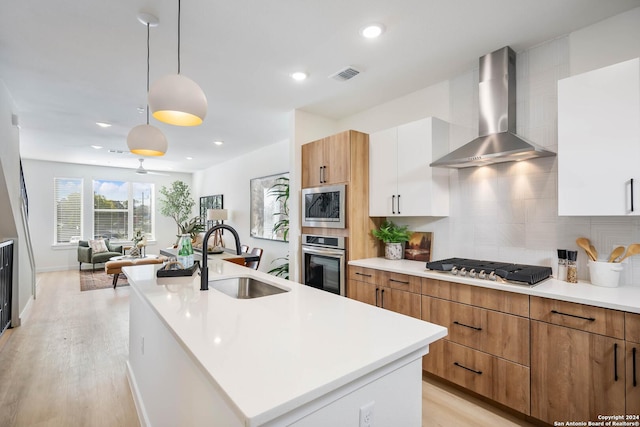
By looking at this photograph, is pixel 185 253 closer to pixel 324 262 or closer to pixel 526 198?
pixel 324 262

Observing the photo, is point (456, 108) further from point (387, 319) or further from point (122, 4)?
point (122, 4)

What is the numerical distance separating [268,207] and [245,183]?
1155mm

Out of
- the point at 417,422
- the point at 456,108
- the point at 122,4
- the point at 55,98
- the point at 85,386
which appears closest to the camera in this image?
the point at 417,422

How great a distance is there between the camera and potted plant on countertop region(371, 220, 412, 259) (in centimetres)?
324

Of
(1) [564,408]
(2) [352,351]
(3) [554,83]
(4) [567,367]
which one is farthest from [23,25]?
(1) [564,408]

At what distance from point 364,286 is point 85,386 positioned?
8.28 ft

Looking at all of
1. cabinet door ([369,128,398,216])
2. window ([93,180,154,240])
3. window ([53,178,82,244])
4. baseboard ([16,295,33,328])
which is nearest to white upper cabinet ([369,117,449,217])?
cabinet door ([369,128,398,216])

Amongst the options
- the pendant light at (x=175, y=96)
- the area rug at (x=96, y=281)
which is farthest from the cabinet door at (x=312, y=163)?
the area rug at (x=96, y=281)

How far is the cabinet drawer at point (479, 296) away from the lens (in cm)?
Answer: 205

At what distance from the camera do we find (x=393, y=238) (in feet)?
10.7

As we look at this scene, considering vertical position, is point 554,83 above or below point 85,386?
above

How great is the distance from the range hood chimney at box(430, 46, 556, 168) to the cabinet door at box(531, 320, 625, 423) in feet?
4.13

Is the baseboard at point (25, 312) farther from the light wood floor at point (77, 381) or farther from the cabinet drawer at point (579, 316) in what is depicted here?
the cabinet drawer at point (579, 316)

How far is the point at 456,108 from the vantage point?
2.98 meters
